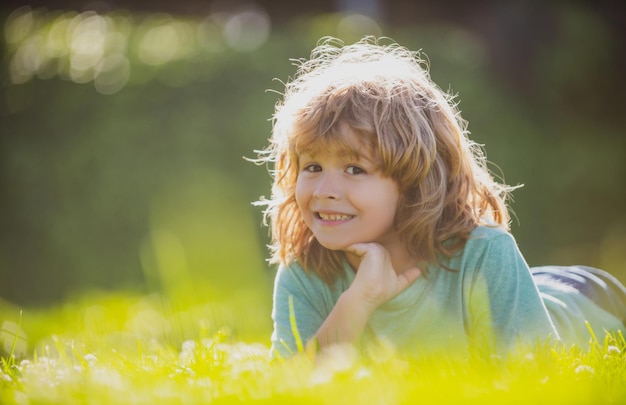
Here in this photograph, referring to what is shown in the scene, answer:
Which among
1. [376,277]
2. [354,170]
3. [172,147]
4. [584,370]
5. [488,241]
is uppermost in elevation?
[172,147]

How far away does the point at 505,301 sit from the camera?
2904 mm

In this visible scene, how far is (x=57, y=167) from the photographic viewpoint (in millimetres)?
7523

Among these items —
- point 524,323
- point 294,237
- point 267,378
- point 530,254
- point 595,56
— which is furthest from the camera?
point 595,56

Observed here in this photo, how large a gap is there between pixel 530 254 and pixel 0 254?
202 inches

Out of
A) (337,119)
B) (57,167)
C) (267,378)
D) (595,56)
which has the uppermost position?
(595,56)

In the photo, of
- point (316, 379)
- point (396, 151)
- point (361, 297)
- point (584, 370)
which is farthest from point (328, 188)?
point (584, 370)

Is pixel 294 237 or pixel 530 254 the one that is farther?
pixel 530 254

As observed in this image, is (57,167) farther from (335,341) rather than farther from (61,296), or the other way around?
(335,341)

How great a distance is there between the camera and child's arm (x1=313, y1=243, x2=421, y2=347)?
2914 mm

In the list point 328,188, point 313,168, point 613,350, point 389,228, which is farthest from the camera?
point 389,228

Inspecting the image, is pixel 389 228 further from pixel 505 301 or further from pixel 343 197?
pixel 505 301

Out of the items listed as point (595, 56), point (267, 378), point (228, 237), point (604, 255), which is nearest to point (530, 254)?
point (604, 255)

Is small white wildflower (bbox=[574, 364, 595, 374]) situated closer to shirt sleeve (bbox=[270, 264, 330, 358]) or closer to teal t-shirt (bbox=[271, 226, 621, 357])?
teal t-shirt (bbox=[271, 226, 621, 357])

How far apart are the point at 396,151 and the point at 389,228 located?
1.14ft
